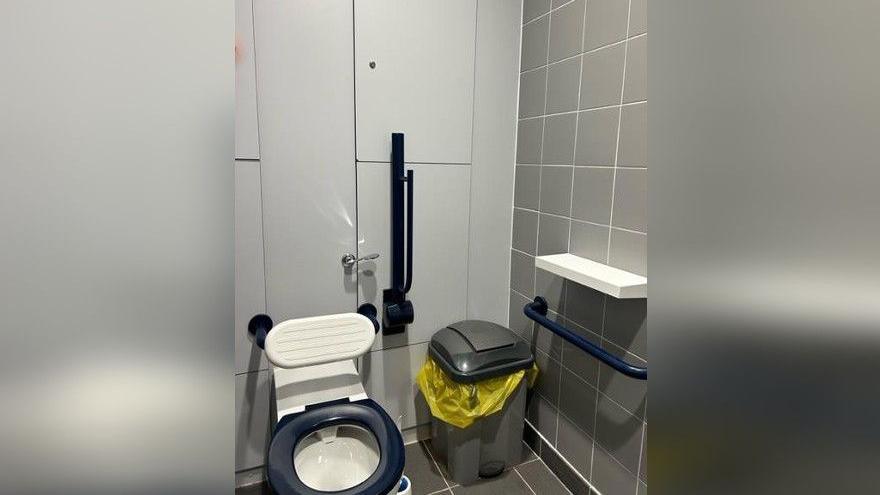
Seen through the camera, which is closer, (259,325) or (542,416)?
(259,325)

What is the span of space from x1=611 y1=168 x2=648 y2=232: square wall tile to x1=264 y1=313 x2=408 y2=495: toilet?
0.90m

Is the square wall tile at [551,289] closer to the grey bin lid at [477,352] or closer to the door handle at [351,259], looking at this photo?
the grey bin lid at [477,352]

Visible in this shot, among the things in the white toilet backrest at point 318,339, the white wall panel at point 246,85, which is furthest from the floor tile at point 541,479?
the white wall panel at point 246,85

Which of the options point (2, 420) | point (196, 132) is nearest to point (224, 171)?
point (196, 132)

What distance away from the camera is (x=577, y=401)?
1.55 m

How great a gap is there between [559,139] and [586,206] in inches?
10.9

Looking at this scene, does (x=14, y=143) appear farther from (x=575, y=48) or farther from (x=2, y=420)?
(x=575, y=48)

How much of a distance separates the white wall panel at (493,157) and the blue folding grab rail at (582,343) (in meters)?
0.22

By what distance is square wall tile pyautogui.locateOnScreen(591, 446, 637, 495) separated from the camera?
4.45 ft

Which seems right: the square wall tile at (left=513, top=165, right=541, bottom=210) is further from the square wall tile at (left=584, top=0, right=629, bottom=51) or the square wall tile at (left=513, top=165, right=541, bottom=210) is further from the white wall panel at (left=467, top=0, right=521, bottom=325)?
the square wall tile at (left=584, top=0, right=629, bottom=51)

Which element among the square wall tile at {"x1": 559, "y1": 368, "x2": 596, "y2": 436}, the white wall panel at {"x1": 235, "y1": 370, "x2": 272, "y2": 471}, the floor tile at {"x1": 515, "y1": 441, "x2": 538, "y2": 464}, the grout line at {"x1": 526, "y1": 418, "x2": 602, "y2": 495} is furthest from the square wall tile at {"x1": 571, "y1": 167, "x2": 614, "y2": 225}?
the white wall panel at {"x1": 235, "y1": 370, "x2": 272, "y2": 471}

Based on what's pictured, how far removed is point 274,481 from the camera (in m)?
1.11

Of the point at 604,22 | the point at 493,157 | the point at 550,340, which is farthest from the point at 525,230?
the point at 604,22

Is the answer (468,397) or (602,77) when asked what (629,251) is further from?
(468,397)
